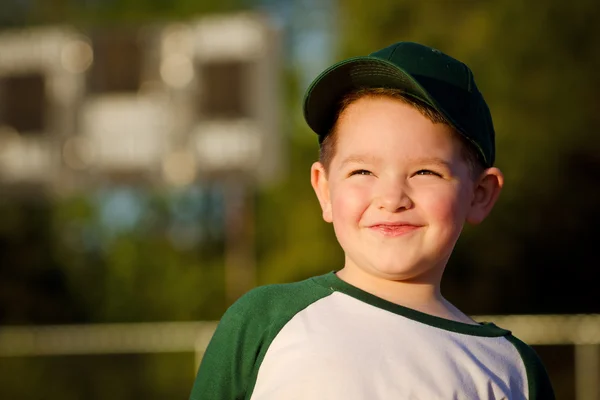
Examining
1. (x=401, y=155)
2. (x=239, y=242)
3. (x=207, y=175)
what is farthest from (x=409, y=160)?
(x=239, y=242)

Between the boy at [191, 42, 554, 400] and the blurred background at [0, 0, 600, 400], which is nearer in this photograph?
the boy at [191, 42, 554, 400]

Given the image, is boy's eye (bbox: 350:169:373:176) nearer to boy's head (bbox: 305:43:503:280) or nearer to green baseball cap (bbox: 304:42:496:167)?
boy's head (bbox: 305:43:503:280)

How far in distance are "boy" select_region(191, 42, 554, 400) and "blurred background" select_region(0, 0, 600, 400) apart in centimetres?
692

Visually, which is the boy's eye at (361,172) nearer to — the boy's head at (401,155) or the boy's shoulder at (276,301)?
the boy's head at (401,155)

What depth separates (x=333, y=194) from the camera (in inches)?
70.3

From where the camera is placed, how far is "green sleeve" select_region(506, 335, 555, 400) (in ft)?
5.87

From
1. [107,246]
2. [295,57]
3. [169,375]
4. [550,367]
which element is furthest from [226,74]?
[107,246]

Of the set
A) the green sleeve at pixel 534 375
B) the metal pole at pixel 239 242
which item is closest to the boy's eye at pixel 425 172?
the green sleeve at pixel 534 375

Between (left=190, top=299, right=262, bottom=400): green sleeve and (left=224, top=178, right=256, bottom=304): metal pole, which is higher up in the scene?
(left=190, top=299, right=262, bottom=400): green sleeve

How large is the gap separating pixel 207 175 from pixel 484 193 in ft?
26.8

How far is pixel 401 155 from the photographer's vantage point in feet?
5.56

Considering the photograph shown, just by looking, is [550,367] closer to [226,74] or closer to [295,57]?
[226,74]

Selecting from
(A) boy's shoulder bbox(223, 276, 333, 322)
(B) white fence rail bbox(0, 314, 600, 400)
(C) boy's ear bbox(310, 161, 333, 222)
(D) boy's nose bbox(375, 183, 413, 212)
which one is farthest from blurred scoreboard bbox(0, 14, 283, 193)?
(D) boy's nose bbox(375, 183, 413, 212)

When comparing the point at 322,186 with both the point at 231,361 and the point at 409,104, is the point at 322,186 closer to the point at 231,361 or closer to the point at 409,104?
the point at 409,104
